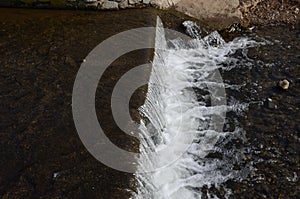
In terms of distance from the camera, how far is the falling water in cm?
444

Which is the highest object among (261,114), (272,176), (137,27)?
(137,27)

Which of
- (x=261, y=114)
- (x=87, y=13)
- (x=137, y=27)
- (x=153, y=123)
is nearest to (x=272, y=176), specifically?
(x=261, y=114)

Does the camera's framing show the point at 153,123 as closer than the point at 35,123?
No

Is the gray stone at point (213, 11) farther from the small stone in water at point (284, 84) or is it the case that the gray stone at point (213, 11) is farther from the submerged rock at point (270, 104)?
the submerged rock at point (270, 104)

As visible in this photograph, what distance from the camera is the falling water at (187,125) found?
444cm

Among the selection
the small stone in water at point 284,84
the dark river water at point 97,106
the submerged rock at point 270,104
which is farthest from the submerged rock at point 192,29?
the submerged rock at point 270,104

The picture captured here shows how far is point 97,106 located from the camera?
4.67 m

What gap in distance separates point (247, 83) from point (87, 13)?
3239 millimetres

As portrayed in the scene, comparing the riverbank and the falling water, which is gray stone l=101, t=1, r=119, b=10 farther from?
the falling water

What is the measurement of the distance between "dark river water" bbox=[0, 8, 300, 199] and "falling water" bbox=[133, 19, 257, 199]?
0.14 meters

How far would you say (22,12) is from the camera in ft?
22.4

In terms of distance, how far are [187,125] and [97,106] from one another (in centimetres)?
145

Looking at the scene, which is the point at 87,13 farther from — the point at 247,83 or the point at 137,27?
the point at 247,83

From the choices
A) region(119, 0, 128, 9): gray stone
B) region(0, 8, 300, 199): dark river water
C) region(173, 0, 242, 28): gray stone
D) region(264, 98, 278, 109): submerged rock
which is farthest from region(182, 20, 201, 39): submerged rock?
region(264, 98, 278, 109): submerged rock
